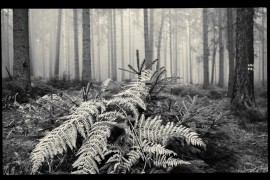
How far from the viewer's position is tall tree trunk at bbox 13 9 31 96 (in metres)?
5.43

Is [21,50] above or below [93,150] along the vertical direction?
above

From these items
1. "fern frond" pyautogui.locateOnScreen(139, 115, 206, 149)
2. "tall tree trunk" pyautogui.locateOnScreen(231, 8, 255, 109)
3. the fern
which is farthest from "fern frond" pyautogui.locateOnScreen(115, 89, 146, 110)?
"tall tree trunk" pyautogui.locateOnScreen(231, 8, 255, 109)

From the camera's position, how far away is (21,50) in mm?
5492

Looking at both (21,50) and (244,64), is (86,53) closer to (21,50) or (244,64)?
(21,50)

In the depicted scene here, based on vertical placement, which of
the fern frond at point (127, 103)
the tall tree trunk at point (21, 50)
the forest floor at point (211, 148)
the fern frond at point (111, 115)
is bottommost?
the forest floor at point (211, 148)

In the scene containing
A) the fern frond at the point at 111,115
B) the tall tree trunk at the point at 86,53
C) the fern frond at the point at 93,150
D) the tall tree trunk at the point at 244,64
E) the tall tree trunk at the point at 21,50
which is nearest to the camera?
the fern frond at the point at 93,150

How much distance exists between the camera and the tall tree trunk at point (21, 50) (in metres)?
5.43

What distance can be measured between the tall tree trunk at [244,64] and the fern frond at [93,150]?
15.1 ft

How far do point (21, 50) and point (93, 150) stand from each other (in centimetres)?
423

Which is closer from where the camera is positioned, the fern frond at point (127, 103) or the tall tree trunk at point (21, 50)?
the fern frond at point (127, 103)

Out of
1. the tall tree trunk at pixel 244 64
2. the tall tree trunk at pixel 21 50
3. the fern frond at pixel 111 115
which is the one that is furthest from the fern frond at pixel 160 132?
the tall tree trunk at pixel 244 64

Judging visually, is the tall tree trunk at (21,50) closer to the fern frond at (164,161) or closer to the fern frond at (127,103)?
the fern frond at (127,103)

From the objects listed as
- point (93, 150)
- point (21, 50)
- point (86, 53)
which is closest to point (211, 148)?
point (93, 150)
